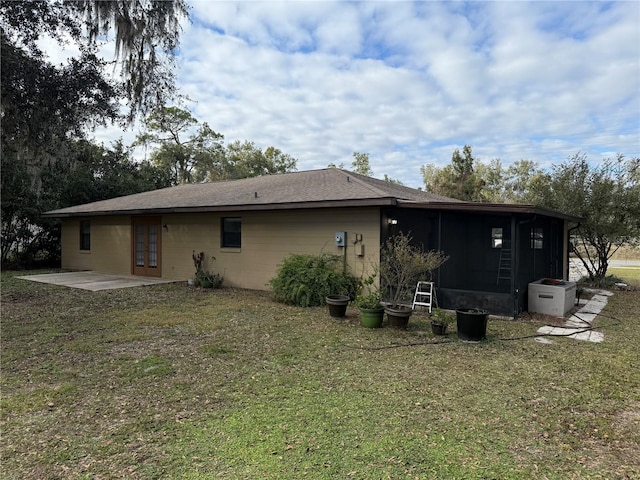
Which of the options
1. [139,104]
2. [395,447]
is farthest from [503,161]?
[395,447]

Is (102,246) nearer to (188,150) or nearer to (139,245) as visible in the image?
(139,245)

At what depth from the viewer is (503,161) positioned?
129 feet

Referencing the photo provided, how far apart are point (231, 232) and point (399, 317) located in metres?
5.89

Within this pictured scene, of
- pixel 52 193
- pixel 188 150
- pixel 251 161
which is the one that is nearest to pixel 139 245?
pixel 52 193

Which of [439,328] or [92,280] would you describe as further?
[92,280]

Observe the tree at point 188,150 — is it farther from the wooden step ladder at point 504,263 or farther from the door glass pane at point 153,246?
the wooden step ladder at point 504,263

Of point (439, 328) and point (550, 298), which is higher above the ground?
point (550, 298)

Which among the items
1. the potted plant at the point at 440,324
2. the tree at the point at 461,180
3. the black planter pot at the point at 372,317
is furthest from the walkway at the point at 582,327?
the tree at the point at 461,180

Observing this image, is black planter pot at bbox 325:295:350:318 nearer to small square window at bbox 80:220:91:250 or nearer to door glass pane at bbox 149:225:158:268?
door glass pane at bbox 149:225:158:268

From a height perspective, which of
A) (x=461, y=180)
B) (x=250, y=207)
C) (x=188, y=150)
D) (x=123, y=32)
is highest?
(x=188, y=150)

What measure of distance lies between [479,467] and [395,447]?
510 millimetres

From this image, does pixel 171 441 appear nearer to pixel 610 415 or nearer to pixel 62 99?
pixel 610 415

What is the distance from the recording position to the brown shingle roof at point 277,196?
8148mm

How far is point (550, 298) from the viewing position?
7133 millimetres
